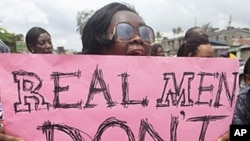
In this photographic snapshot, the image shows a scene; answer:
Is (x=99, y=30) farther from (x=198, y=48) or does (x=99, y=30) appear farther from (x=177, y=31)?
(x=177, y=31)

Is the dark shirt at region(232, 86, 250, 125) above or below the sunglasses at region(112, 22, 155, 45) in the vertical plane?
below

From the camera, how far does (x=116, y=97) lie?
1419mm

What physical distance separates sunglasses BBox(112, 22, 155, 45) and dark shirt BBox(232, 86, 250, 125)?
468 mm

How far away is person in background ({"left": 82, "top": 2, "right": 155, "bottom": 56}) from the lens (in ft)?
4.82

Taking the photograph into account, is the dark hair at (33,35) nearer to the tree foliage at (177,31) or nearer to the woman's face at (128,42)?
the woman's face at (128,42)

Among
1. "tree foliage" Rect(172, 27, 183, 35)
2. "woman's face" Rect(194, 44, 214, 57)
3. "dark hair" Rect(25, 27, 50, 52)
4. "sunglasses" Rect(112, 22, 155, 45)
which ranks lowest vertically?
"woman's face" Rect(194, 44, 214, 57)

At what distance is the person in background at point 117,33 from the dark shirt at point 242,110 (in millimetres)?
455

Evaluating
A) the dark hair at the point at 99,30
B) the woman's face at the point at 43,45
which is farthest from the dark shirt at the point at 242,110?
the woman's face at the point at 43,45

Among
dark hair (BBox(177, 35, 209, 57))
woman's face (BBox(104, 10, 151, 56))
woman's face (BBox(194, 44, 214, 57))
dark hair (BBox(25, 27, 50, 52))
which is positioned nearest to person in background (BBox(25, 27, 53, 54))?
dark hair (BBox(25, 27, 50, 52))

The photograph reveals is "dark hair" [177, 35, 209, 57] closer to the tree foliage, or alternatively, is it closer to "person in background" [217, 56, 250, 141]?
"person in background" [217, 56, 250, 141]

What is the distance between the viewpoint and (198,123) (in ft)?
4.98

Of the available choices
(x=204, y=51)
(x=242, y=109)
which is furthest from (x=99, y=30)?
(x=204, y=51)

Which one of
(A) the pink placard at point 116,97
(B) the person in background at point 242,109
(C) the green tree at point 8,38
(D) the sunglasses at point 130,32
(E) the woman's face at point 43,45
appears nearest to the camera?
(A) the pink placard at point 116,97

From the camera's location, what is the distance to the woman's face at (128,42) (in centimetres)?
146
